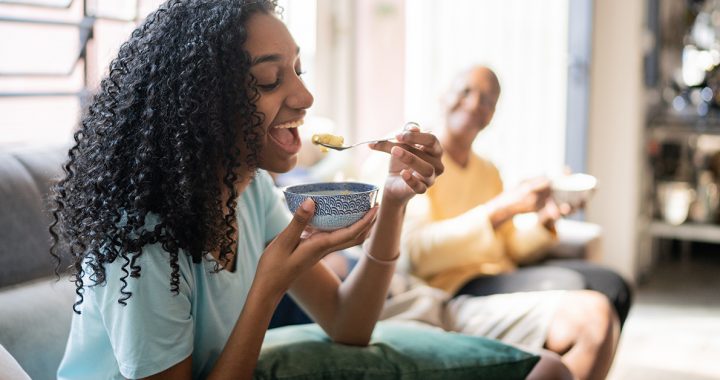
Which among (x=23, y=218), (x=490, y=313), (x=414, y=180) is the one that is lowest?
(x=490, y=313)

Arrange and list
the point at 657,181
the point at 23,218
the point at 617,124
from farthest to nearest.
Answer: the point at 657,181 → the point at 617,124 → the point at 23,218

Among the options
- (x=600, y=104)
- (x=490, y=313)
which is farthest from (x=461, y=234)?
(x=600, y=104)

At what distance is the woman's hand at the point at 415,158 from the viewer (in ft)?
4.08

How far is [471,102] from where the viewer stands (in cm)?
217

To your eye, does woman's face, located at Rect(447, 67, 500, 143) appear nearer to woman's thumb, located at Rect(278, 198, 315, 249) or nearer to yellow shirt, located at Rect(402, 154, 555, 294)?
yellow shirt, located at Rect(402, 154, 555, 294)

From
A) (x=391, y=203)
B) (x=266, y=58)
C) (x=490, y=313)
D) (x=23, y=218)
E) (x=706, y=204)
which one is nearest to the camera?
(x=266, y=58)

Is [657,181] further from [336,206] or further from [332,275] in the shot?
[336,206]

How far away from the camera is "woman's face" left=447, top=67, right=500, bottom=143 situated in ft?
7.13

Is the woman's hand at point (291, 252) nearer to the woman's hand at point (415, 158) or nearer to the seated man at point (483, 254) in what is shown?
the woman's hand at point (415, 158)

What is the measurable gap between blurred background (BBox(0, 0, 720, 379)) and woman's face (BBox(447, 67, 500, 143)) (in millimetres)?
440

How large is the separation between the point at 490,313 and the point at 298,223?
0.98 meters

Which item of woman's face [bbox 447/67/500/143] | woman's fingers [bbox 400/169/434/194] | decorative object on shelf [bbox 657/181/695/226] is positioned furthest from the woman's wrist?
decorative object on shelf [bbox 657/181/695/226]

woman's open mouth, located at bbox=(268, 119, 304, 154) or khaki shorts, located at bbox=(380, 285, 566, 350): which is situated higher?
woman's open mouth, located at bbox=(268, 119, 304, 154)

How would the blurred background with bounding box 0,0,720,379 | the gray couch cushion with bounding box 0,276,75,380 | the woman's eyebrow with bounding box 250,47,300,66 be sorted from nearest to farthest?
A: the woman's eyebrow with bounding box 250,47,300,66
the gray couch cushion with bounding box 0,276,75,380
the blurred background with bounding box 0,0,720,379
